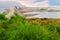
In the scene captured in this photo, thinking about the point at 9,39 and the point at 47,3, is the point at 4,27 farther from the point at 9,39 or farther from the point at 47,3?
the point at 47,3

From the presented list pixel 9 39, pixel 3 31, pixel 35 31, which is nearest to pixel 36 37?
pixel 35 31

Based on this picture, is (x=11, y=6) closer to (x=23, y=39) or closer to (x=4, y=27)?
(x=4, y=27)

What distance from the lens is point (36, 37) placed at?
3.74m

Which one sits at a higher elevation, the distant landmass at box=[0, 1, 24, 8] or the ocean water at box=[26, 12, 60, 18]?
the distant landmass at box=[0, 1, 24, 8]

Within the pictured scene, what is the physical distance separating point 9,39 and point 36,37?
49cm

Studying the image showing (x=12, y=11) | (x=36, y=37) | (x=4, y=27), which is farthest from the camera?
(x=12, y=11)

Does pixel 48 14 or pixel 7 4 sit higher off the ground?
pixel 7 4

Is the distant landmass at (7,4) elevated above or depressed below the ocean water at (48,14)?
above

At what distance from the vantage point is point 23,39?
3.76m

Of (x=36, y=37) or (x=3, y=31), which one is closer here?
(x=36, y=37)

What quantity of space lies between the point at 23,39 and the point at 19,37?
0.10 meters

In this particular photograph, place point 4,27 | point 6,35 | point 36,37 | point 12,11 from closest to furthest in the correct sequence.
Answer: point 36,37 → point 6,35 → point 4,27 → point 12,11

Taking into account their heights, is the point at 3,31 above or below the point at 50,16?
above

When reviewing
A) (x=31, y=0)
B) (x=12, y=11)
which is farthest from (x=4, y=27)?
(x=31, y=0)
